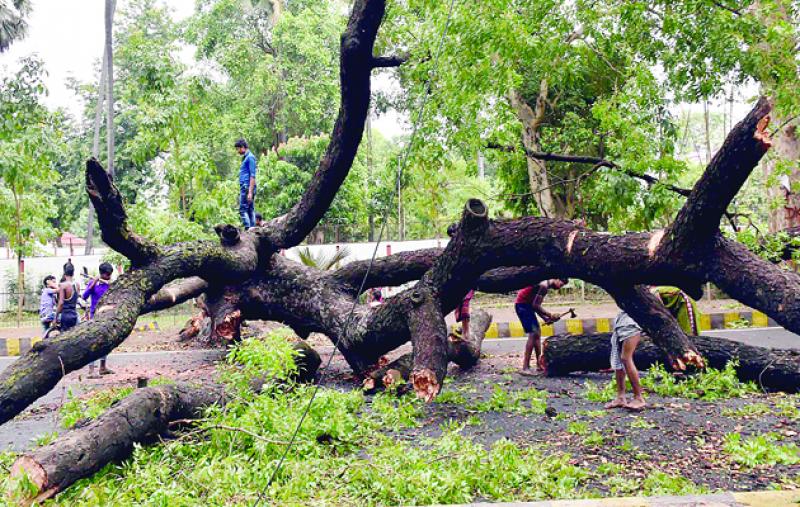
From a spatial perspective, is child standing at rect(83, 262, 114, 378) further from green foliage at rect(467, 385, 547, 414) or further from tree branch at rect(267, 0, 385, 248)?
green foliage at rect(467, 385, 547, 414)

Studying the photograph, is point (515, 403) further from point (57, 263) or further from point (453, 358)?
point (57, 263)

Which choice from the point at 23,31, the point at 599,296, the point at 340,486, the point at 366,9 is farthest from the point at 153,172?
the point at 340,486

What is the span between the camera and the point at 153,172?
26.0 m

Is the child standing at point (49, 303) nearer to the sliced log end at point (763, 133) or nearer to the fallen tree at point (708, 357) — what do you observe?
the fallen tree at point (708, 357)

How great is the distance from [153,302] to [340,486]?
4.64 m

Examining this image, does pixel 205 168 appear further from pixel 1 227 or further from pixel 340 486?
pixel 340 486

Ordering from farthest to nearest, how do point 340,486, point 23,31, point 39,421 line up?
point 23,31 → point 39,421 → point 340,486

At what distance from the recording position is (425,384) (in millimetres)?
5590

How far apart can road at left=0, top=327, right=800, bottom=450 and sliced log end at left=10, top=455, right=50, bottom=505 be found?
2442 mm

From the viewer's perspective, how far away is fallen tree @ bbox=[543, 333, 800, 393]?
6793mm

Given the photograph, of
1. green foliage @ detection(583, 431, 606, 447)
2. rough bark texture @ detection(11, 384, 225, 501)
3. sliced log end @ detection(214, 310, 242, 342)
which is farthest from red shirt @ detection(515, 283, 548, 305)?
rough bark texture @ detection(11, 384, 225, 501)

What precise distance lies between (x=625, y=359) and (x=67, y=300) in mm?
6726

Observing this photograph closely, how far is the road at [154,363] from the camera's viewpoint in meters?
6.66

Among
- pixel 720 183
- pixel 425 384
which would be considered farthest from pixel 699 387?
pixel 425 384
